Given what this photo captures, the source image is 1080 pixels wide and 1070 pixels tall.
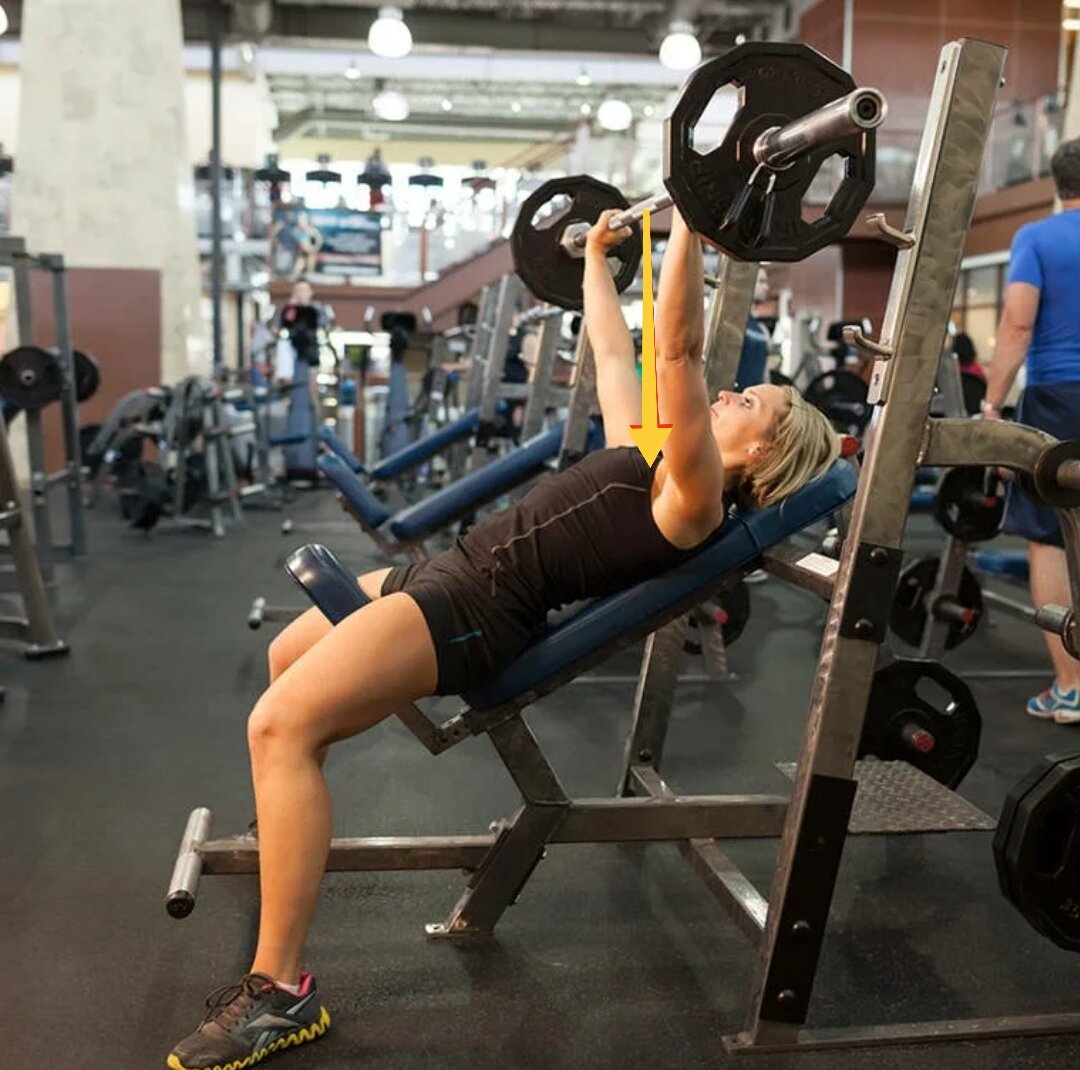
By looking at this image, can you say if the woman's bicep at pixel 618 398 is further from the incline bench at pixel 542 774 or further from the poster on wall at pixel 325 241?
the poster on wall at pixel 325 241

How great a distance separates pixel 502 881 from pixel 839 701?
0.66 m

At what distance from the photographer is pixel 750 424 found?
5.39 feet

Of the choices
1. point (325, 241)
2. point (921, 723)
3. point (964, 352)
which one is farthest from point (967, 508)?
point (325, 241)

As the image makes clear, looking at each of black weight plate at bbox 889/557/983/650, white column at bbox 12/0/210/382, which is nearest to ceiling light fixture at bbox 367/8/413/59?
white column at bbox 12/0/210/382

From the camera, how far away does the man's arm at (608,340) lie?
6.34 ft

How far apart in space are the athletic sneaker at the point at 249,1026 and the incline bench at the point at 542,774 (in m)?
0.15

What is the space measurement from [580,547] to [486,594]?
0.48ft

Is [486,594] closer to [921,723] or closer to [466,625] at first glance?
[466,625]

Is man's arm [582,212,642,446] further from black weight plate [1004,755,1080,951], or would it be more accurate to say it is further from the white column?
the white column

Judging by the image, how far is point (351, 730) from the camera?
156 cm

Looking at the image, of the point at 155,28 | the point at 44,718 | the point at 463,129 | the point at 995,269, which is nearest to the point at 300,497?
the point at 155,28

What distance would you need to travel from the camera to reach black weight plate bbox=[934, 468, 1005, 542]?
10.1 ft

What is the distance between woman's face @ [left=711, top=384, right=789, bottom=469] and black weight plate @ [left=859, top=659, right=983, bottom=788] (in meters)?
0.59

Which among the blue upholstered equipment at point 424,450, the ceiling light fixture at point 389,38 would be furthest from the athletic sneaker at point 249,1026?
the ceiling light fixture at point 389,38
